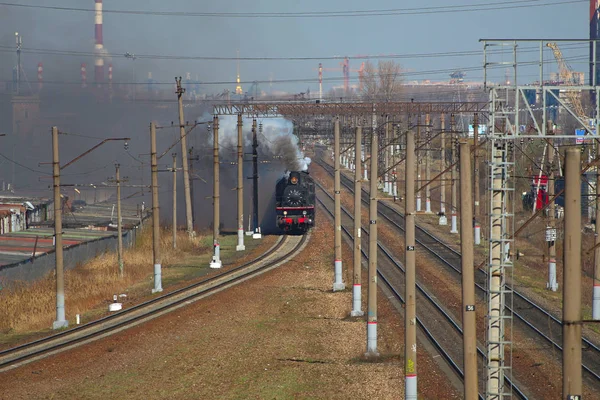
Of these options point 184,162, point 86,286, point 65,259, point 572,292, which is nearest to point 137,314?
point 86,286

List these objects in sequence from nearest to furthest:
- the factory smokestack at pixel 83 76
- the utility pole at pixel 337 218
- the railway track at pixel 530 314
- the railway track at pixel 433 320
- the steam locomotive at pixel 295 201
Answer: the railway track at pixel 530 314 → the railway track at pixel 433 320 → the utility pole at pixel 337 218 → the steam locomotive at pixel 295 201 → the factory smokestack at pixel 83 76

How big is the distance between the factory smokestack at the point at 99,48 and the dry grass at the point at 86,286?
72124 mm

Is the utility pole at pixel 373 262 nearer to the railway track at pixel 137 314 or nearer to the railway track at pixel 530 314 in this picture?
the railway track at pixel 530 314

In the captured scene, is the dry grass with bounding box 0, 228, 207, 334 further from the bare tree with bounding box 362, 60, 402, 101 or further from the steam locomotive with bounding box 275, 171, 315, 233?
the bare tree with bounding box 362, 60, 402, 101

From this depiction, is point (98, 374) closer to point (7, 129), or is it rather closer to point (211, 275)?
point (211, 275)

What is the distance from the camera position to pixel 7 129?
108 meters

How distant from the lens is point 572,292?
8.12 meters

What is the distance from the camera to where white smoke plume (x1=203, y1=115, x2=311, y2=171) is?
184 feet

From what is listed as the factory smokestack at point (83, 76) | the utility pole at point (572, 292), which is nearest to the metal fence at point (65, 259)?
the utility pole at point (572, 292)

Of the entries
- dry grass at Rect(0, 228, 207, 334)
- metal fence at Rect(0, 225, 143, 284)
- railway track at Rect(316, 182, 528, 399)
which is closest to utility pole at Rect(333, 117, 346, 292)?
railway track at Rect(316, 182, 528, 399)

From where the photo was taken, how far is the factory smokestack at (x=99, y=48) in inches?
4711

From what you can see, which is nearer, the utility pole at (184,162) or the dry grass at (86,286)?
the dry grass at (86,286)

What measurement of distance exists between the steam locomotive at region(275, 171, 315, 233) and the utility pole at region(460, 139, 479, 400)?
3267 centimetres

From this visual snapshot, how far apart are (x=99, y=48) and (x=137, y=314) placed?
344ft
